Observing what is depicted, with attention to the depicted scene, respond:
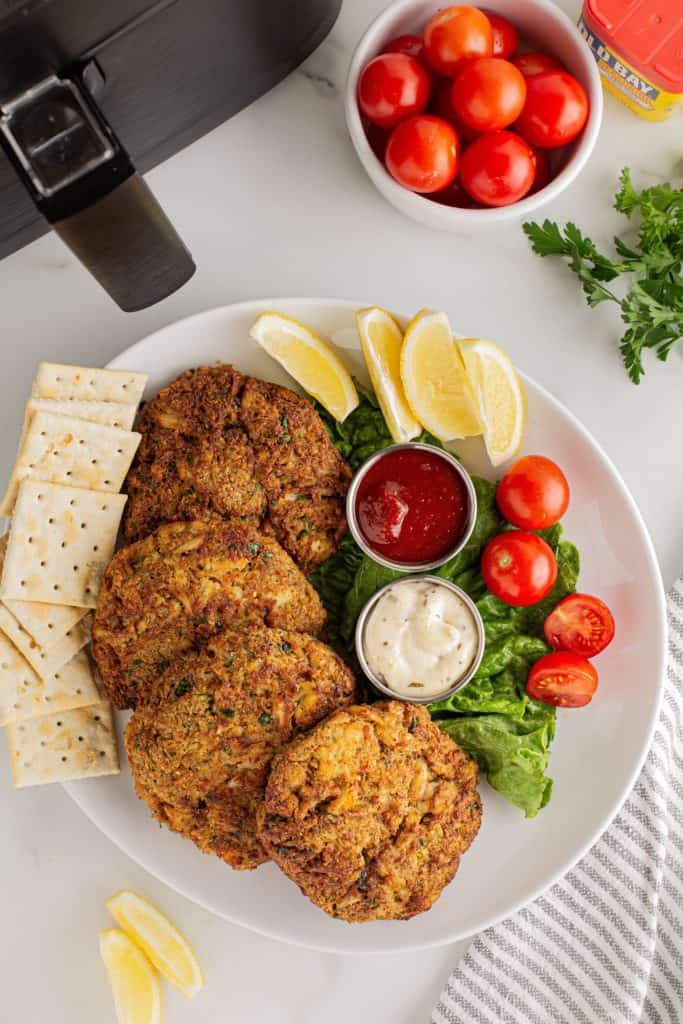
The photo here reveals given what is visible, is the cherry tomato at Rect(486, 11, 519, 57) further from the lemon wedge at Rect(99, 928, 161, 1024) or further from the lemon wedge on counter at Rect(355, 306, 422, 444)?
the lemon wedge at Rect(99, 928, 161, 1024)

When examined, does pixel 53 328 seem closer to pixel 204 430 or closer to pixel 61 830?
pixel 204 430

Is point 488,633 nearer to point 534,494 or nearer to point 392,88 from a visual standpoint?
point 534,494

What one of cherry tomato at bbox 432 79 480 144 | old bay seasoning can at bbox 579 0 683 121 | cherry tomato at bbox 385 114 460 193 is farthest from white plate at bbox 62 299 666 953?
old bay seasoning can at bbox 579 0 683 121

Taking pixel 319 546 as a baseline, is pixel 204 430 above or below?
above

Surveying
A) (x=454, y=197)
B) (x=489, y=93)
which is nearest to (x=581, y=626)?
(x=454, y=197)

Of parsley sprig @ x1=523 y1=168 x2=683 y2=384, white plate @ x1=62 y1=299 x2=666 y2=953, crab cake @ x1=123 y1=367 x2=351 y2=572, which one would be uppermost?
parsley sprig @ x1=523 y1=168 x2=683 y2=384

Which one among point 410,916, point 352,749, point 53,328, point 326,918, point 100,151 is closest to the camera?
point 100,151

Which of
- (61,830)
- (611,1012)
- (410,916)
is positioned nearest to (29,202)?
(61,830)
